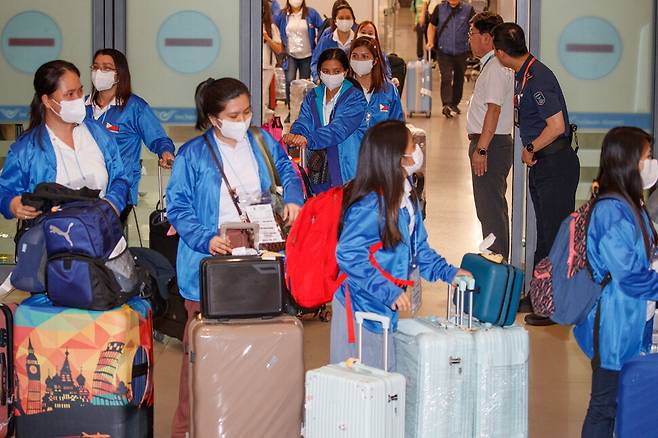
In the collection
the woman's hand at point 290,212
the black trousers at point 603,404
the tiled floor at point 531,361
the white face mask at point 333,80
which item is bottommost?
the tiled floor at point 531,361

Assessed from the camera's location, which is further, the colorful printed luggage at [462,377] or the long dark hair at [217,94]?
the long dark hair at [217,94]

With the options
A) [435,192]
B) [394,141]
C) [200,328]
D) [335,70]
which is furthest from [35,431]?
[435,192]

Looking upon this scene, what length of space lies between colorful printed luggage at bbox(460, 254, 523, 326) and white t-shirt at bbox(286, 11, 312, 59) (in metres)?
11.2

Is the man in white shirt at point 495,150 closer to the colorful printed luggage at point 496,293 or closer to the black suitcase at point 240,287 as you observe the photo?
the colorful printed luggage at point 496,293

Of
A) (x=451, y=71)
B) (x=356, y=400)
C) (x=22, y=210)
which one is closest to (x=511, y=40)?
(x=22, y=210)

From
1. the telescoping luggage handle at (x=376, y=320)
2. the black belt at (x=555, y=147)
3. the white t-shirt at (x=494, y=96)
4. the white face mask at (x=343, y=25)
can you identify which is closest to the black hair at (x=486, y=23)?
the white t-shirt at (x=494, y=96)

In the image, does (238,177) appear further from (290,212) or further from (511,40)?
(511,40)

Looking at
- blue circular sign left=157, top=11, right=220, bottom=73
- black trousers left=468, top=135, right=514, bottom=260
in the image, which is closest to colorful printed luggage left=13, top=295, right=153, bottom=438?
blue circular sign left=157, top=11, right=220, bottom=73

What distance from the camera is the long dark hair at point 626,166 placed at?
15.9 ft

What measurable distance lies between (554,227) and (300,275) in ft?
10.8

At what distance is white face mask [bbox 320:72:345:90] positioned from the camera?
7.68 meters

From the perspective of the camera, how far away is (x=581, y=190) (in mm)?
8680

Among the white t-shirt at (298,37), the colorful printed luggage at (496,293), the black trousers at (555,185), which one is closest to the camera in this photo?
the colorful printed luggage at (496,293)

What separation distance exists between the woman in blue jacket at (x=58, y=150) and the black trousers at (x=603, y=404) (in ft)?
7.11
